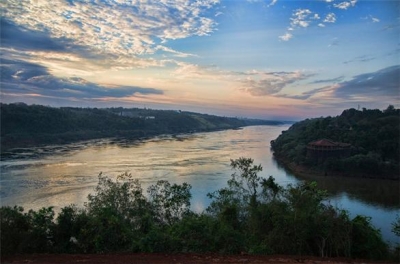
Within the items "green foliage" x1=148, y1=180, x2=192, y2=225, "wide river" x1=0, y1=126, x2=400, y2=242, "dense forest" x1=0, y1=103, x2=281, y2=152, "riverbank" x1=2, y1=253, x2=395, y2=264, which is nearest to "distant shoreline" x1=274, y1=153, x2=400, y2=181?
"wide river" x1=0, y1=126, x2=400, y2=242

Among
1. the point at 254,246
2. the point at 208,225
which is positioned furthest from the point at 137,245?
the point at 254,246

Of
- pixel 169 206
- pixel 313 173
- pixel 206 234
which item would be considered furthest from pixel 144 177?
pixel 206 234

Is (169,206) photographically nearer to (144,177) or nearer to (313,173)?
(144,177)

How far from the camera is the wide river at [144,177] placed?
48.6 feet

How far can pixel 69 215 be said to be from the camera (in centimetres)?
501

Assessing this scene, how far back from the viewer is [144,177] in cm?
2011

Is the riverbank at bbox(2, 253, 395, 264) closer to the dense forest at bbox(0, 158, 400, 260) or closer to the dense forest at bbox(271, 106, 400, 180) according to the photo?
the dense forest at bbox(0, 158, 400, 260)

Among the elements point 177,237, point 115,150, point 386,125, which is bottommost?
point 115,150

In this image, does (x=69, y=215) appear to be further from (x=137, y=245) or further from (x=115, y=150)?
(x=115, y=150)

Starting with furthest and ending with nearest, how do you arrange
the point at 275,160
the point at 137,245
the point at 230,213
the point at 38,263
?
the point at 275,160, the point at 230,213, the point at 137,245, the point at 38,263

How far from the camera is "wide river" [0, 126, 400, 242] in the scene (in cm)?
1481

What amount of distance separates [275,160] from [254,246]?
2527 centimetres

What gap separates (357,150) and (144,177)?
16175 mm

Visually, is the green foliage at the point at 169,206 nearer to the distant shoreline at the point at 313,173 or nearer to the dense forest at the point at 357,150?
the distant shoreline at the point at 313,173
